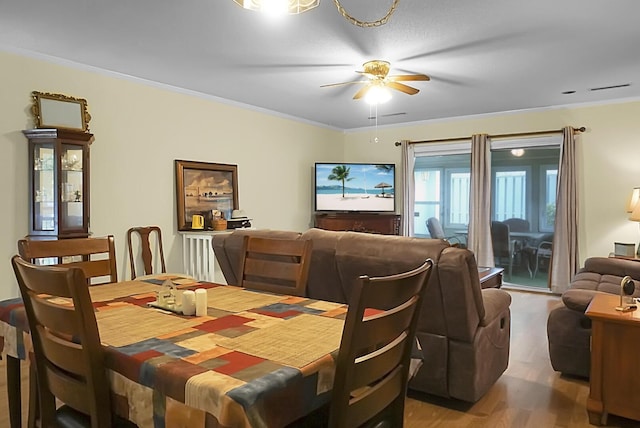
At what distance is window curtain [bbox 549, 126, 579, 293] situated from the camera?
5.65 m

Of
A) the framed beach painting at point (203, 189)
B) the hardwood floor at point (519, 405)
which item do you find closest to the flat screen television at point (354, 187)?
the framed beach painting at point (203, 189)

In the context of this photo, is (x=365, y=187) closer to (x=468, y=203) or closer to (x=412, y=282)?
(x=468, y=203)

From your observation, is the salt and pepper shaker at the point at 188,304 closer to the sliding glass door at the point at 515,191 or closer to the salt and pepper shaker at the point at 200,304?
the salt and pepper shaker at the point at 200,304

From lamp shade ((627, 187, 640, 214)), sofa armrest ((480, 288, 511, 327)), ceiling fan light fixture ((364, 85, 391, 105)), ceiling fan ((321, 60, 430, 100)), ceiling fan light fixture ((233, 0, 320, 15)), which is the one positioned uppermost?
ceiling fan ((321, 60, 430, 100))

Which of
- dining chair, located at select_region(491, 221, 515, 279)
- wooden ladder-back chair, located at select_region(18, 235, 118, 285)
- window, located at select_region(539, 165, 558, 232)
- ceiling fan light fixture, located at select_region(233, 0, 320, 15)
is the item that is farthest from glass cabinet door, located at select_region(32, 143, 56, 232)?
window, located at select_region(539, 165, 558, 232)

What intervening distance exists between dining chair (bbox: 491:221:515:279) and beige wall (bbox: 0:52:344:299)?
292 cm

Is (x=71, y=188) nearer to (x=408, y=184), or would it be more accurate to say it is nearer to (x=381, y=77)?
(x=381, y=77)

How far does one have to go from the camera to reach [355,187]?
275 inches

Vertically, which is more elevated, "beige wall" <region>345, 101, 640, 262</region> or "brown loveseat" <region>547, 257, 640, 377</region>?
"beige wall" <region>345, 101, 640, 262</region>

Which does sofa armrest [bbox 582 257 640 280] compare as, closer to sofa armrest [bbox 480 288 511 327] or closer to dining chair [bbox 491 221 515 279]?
sofa armrest [bbox 480 288 511 327]

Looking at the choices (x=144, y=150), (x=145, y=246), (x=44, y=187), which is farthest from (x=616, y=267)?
(x=44, y=187)

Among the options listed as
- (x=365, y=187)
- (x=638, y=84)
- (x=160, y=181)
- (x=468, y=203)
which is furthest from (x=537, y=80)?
(x=160, y=181)

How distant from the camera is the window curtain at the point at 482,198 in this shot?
6.31 metres

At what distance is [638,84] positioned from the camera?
4777 mm
